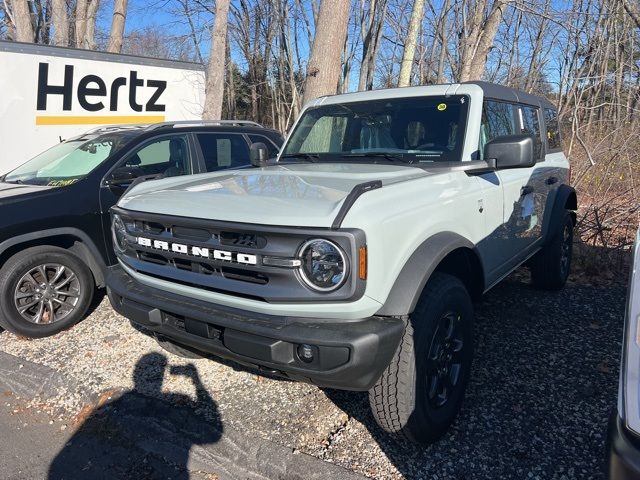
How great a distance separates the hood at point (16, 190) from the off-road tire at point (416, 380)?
3.40 meters

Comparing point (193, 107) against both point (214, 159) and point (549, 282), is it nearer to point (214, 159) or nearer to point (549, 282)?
point (214, 159)

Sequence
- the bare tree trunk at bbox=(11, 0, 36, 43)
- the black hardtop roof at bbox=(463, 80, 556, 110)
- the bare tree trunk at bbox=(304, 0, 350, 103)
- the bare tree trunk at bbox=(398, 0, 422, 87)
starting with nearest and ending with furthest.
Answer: the black hardtop roof at bbox=(463, 80, 556, 110) < the bare tree trunk at bbox=(304, 0, 350, 103) < the bare tree trunk at bbox=(398, 0, 422, 87) < the bare tree trunk at bbox=(11, 0, 36, 43)

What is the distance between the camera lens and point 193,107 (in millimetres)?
9883

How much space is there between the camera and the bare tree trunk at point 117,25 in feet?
53.7

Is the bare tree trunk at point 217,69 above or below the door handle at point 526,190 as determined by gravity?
above

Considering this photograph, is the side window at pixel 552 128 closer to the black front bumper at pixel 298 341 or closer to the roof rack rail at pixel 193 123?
the roof rack rail at pixel 193 123

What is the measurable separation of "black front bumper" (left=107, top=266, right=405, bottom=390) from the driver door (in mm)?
2345

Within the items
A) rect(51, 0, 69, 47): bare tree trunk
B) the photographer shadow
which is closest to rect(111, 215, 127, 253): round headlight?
the photographer shadow

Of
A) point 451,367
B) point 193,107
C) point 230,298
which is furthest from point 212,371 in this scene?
point 193,107

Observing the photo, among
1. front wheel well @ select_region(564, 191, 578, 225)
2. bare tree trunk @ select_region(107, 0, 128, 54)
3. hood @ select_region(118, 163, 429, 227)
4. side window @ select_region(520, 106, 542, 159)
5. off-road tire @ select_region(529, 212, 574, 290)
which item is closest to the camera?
hood @ select_region(118, 163, 429, 227)

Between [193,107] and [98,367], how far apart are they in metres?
6.93

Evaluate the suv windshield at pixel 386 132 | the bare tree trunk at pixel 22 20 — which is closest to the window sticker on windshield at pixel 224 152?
the suv windshield at pixel 386 132

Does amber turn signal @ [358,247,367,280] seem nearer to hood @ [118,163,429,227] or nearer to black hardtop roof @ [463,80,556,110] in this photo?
hood @ [118,163,429,227]

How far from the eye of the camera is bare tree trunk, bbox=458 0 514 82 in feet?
36.8
